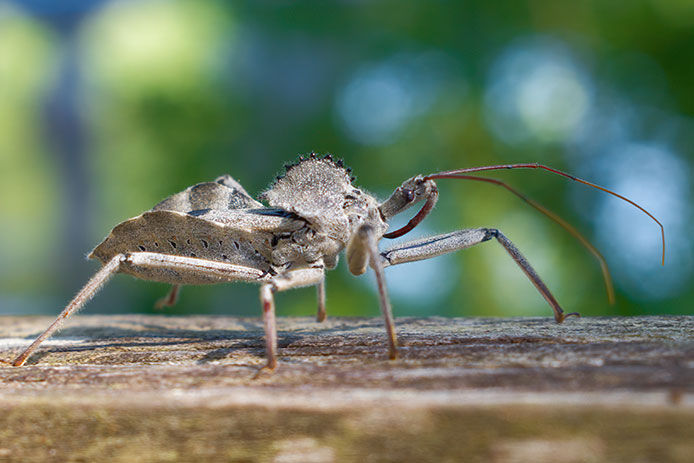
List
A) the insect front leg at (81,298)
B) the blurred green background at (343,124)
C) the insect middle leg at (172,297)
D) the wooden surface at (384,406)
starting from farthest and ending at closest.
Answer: the blurred green background at (343,124) → the insect middle leg at (172,297) → the insect front leg at (81,298) → the wooden surface at (384,406)

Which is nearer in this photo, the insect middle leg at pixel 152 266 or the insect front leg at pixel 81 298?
the insect front leg at pixel 81 298

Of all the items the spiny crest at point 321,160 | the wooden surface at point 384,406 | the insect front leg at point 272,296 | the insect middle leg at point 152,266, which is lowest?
the wooden surface at point 384,406

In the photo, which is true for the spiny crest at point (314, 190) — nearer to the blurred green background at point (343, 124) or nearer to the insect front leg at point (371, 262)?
the insect front leg at point (371, 262)

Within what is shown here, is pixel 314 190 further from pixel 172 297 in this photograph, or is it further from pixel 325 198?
pixel 172 297

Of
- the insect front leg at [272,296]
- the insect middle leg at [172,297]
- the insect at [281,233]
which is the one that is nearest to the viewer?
the insect front leg at [272,296]

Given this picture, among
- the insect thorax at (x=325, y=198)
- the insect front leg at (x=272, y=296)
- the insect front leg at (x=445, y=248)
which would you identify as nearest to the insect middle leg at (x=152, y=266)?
the insect front leg at (x=272, y=296)

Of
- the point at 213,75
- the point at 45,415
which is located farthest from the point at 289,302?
the point at 45,415

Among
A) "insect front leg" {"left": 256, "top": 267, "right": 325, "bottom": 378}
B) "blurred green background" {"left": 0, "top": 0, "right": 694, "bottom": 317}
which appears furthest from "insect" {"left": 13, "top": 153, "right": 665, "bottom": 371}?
"blurred green background" {"left": 0, "top": 0, "right": 694, "bottom": 317}
